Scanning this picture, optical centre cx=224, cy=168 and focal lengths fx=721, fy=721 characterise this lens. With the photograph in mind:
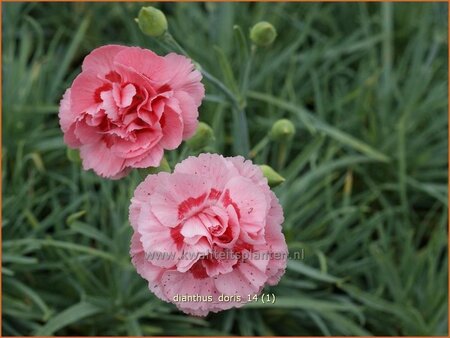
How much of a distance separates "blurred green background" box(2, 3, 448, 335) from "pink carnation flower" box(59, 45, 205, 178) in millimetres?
226

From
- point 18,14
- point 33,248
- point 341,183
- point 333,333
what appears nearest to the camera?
point 33,248

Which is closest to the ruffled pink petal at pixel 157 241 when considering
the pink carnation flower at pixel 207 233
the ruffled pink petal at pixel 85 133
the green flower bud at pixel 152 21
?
the pink carnation flower at pixel 207 233

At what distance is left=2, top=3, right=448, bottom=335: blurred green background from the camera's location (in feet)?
4.79

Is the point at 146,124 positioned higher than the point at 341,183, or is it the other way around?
the point at 146,124

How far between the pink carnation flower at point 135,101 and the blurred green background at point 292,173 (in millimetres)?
226

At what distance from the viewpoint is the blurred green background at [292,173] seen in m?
1.46

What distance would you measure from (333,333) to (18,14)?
1116mm

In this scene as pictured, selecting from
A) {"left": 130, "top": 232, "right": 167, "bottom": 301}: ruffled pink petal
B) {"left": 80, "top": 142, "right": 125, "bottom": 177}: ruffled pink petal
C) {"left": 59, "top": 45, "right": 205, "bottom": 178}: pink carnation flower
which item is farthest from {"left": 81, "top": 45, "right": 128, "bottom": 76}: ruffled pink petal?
{"left": 130, "top": 232, "right": 167, "bottom": 301}: ruffled pink petal

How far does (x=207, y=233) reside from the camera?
896 mm

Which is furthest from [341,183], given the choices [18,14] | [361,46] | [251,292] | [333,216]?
[18,14]

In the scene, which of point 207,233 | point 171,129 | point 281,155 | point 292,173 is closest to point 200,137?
point 171,129

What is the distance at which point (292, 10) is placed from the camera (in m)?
2.00

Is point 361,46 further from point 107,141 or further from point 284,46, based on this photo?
point 107,141

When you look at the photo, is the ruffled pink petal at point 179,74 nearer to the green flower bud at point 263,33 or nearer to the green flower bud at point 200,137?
the green flower bud at point 200,137
